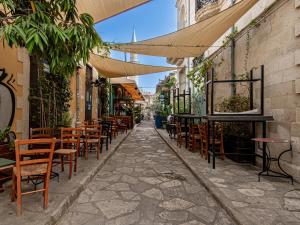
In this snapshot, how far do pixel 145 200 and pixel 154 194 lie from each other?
0.29m

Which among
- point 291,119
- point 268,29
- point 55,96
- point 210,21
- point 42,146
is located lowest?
point 42,146

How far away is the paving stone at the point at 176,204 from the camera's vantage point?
332 cm

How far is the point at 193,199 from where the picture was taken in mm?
3641

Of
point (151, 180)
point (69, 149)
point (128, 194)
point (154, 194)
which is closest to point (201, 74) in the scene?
point (151, 180)

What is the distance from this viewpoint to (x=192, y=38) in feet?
24.0

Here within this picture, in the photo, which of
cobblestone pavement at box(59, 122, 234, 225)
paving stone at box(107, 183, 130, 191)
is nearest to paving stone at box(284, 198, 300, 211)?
cobblestone pavement at box(59, 122, 234, 225)

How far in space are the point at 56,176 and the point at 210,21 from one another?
17.1ft

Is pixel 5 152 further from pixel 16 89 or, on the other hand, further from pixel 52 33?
pixel 52 33

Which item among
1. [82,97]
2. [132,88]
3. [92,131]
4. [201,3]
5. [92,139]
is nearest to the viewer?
[92,131]

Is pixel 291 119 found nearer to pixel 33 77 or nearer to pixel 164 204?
pixel 164 204

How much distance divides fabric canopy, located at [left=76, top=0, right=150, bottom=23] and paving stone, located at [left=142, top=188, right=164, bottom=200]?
4589 mm

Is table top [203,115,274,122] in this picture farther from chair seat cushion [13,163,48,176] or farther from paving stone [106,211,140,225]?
chair seat cushion [13,163,48,176]

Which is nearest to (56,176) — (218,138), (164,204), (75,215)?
(75,215)

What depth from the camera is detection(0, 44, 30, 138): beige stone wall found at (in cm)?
461
